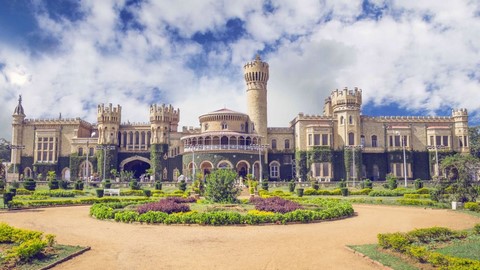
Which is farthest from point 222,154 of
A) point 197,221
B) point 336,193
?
point 197,221

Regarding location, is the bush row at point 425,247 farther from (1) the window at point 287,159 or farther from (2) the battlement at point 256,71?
(2) the battlement at point 256,71

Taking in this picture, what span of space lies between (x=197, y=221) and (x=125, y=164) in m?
47.5

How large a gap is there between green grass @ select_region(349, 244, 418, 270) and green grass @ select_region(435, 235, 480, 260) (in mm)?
1827

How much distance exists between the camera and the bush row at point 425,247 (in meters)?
9.55

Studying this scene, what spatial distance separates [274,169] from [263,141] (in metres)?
4.91

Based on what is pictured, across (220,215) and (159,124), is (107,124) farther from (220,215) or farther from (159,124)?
(220,215)

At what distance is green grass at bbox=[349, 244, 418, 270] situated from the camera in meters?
10.5

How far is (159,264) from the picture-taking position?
36.3ft

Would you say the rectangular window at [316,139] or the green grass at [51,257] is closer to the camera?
the green grass at [51,257]

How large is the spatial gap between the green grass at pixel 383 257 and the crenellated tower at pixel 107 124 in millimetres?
54008

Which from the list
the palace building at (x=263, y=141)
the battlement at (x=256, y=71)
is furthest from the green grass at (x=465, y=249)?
the battlement at (x=256, y=71)

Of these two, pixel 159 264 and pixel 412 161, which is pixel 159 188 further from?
pixel 412 161

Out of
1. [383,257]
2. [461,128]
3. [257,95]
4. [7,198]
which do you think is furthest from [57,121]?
[461,128]

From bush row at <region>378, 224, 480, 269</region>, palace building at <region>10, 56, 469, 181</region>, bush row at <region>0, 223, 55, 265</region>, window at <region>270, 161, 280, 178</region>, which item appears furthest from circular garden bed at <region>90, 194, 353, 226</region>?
window at <region>270, 161, 280, 178</region>
